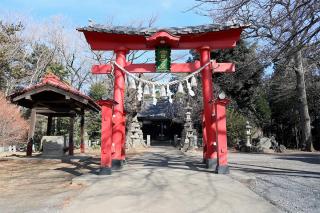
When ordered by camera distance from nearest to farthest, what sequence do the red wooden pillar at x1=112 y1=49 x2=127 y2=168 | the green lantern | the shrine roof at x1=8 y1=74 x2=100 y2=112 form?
1. the red wooden pillar at x1=112 y1=49 x2=127 y2=168
2. the green lantern
3. the shrine roof at x1=8 y1=74 x2=100 y2=112

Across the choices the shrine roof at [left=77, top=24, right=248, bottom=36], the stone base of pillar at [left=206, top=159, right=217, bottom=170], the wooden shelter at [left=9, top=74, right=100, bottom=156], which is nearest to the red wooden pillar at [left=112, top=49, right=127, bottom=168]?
the shrine roof at [left=77, top=24, right=248, bottom=36]

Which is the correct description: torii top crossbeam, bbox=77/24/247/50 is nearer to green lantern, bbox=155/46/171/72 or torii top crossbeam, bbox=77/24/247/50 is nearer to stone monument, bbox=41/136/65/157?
green lantern, bbox=155/46/171/72

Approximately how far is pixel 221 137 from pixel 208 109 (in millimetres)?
1334

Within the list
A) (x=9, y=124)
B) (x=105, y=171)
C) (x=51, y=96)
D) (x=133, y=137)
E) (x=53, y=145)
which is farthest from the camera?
(x=133, y=137)

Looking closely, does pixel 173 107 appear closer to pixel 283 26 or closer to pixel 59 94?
pixel 59 94

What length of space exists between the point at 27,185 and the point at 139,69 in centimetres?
454

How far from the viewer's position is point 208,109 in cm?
970

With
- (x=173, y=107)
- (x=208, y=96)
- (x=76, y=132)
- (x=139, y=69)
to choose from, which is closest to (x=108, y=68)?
(x=139, y=69)

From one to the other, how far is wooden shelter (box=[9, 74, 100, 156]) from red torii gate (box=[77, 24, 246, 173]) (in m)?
3.46

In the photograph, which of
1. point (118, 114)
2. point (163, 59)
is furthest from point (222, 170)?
point (163, 59)

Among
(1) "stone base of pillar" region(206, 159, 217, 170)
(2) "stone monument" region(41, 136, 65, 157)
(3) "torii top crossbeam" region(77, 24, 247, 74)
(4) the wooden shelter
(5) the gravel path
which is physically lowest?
(5) the gravel path

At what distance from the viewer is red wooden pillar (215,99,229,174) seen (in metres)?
8.44

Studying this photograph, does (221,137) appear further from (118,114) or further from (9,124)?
(9,124)

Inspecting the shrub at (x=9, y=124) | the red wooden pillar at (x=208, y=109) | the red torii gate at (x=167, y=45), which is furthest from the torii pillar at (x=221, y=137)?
the shrub at (x=9, y=124)
